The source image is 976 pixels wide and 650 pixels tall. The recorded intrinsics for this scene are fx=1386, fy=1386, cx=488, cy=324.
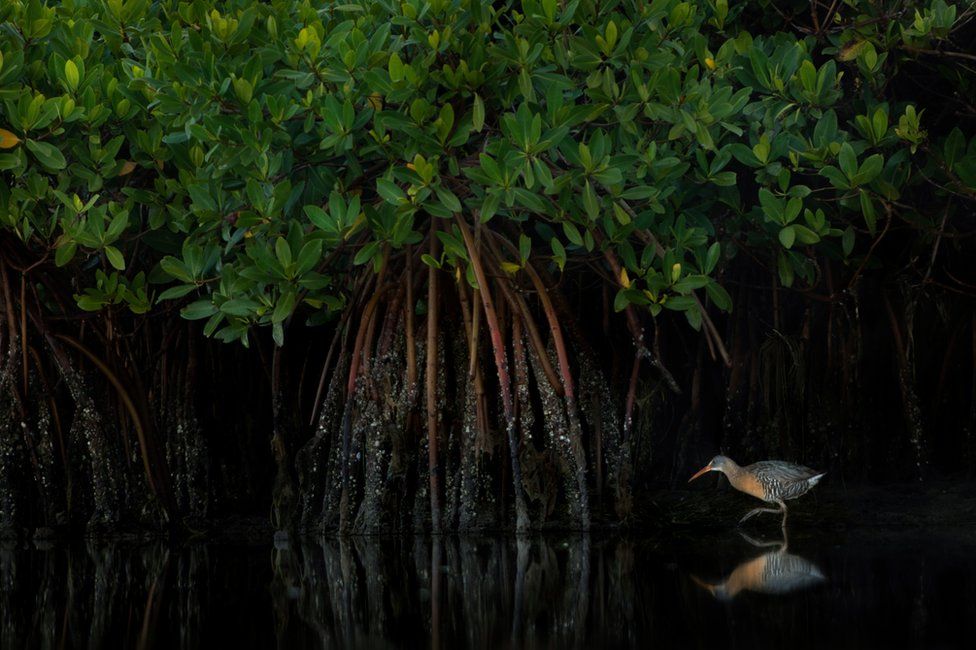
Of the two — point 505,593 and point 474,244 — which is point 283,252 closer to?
point 474,244

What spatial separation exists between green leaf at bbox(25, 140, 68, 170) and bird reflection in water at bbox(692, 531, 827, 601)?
288 cm

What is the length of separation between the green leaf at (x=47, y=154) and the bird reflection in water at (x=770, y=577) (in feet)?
9.46

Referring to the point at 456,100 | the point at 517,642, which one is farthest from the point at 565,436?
the point at 517,642

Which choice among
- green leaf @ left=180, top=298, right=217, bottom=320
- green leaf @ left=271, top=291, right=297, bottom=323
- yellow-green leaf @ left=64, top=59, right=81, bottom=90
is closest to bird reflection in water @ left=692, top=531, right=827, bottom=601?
green leaf @ left=271, top=291, right=297, bottom=323

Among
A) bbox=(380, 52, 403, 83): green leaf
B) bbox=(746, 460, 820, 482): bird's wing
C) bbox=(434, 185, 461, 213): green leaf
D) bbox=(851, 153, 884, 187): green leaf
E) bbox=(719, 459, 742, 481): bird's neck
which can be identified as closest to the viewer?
bbox=(380, 52, 403, 83): green leaf

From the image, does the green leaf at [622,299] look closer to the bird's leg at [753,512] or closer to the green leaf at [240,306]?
the bird's leg at [753,512]

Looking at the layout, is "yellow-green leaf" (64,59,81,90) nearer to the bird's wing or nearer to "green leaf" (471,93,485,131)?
"green leaf" (471,93,485,131)

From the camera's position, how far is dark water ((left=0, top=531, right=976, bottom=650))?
12.4 feet

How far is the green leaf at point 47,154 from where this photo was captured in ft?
17.5

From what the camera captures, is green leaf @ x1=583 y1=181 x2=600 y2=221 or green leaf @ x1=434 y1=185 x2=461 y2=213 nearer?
green leaf @ x1=583 y1=181 x2=600 y2=221

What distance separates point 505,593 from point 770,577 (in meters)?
0.89

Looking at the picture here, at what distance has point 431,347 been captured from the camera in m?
5.93

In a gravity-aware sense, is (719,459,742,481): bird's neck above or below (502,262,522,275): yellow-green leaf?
below

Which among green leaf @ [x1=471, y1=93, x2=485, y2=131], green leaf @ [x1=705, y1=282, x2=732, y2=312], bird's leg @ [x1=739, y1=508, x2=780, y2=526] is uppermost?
green leaf @ [x1=471, y1=93, x2=485, y2=131]
